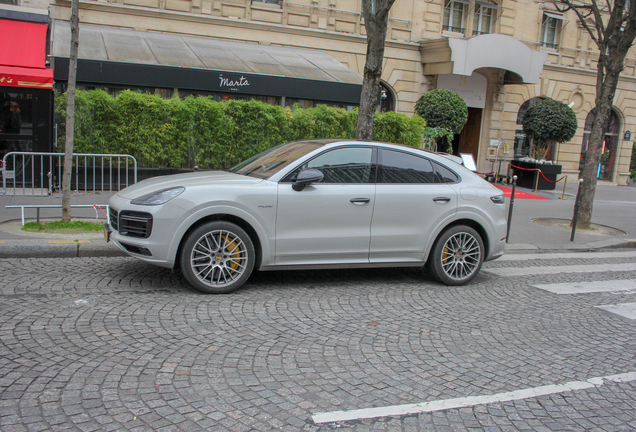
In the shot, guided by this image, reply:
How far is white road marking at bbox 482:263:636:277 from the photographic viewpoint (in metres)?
7.78

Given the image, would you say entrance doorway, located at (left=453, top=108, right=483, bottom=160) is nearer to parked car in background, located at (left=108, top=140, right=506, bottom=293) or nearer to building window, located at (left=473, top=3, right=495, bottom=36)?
building window, located at (left=473, top=3, right=495, bottom=36)

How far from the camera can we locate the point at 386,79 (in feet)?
67.3

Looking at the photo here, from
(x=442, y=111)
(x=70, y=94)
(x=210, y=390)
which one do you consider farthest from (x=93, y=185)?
(x=442, y=111)

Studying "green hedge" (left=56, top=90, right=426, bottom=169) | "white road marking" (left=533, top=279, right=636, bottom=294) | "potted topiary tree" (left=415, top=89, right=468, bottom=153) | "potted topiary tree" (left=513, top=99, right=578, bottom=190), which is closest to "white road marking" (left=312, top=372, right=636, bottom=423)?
"white road marking" (left=533, top=279, right=636, bottom=294)

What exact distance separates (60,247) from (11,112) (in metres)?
7.11

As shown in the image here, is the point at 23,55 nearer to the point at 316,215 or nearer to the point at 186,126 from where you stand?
the point at 186,126

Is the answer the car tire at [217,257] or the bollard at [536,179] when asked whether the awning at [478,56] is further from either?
the car tire at [217,257]

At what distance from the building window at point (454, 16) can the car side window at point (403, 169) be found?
55.6ft

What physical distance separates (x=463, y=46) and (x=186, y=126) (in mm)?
11734

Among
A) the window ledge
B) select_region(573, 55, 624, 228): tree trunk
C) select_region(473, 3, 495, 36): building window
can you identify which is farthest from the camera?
select_region(473, 3, 495, 36): building window

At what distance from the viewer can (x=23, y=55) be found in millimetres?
12656

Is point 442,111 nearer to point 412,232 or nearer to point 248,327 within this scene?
point 412,232

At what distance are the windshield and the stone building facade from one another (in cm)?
1181

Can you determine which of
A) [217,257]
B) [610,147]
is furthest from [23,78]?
[610,147]
